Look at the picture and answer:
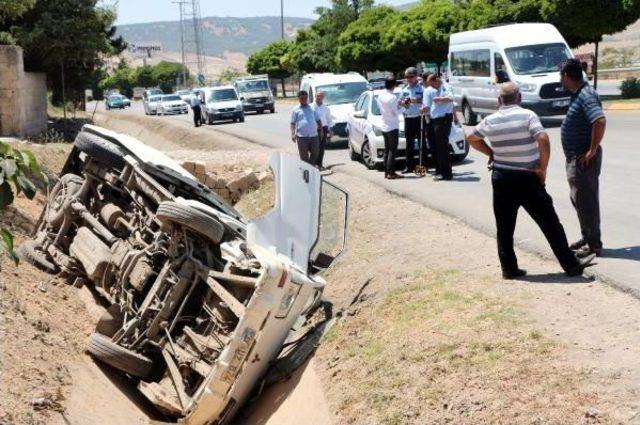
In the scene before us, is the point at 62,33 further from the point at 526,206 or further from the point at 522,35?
the point at 526,206

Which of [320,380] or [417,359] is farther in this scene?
[320,380]

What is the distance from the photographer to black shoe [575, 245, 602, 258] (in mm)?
7748

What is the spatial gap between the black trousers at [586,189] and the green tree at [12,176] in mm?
5002

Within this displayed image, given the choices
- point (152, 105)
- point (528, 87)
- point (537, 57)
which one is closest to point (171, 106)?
point (152, 105)

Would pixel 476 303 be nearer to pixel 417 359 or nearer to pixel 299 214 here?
pixel 417 359

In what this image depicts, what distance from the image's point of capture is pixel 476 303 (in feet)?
23.1

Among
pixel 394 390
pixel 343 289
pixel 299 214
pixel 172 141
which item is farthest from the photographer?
pixel 172 141

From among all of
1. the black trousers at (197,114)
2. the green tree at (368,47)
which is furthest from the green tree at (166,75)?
the black trousers at (197,114)

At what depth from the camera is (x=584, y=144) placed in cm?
753

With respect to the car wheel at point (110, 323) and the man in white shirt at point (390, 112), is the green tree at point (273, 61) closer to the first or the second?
the man in white shirt at point (390, 112)

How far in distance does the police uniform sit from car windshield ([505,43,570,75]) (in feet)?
30.7

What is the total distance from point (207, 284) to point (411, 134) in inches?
311

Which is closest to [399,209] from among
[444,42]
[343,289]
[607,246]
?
[343,289]

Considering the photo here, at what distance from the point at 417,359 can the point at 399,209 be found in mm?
5740
